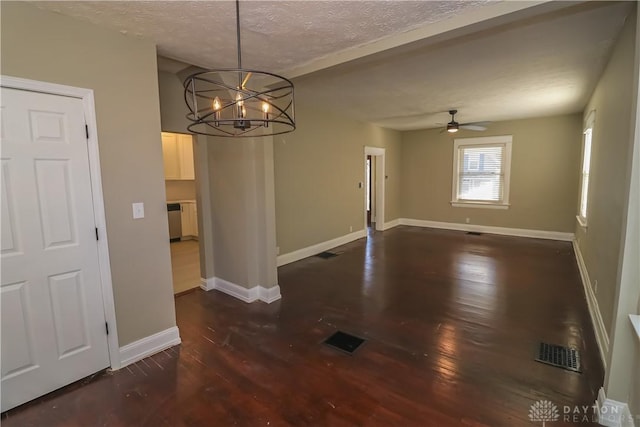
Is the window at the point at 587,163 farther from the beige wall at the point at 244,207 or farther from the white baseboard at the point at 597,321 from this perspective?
the beige wall at the point at 244,207

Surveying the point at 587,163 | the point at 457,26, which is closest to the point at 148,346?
the point at 457,26

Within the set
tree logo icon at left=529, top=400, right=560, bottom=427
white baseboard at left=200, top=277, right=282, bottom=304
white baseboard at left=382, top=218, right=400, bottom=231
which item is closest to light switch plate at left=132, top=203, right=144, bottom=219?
white baseboard at left=200, top=277, right=282, bottom=304

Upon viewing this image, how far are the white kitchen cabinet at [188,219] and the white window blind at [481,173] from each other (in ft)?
20.8

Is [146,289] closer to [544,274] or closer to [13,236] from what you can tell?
[13,236]

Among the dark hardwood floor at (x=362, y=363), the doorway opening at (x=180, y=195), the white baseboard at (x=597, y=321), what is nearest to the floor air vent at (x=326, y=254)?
the dark hardwood floor at (x=362, y=363)

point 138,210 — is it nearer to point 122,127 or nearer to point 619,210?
point 122,127

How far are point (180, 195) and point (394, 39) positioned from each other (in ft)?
20.1

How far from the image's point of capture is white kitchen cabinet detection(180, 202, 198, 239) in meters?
6.94

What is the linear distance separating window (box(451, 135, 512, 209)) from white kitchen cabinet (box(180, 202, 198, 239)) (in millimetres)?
6202

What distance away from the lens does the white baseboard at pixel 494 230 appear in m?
6.38

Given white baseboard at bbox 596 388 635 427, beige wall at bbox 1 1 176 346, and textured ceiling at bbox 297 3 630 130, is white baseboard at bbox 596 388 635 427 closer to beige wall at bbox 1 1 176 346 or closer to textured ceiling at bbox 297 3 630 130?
textured ceiling at bbox 297 3 630 130

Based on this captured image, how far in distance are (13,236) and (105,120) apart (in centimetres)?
94

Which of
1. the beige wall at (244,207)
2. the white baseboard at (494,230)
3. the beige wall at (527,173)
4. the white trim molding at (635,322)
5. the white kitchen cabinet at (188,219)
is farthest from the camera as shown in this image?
the white kitchen cabinet at (188,219)

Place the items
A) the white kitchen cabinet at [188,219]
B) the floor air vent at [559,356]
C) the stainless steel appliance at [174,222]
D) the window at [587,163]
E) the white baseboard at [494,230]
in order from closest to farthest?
the floor air vent at [559,356] < the window at [587,163] < the white baseboard at [494,230] < the stainless steel appliance at [174,222] < the white kitchen cabinet at [188,219]
